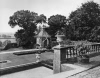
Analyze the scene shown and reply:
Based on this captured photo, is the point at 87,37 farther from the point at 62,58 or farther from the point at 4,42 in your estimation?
the point at 4,42

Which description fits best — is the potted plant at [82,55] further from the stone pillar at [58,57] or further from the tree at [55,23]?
the tree at [55,23]

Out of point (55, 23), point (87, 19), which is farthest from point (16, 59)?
point (55, 23)

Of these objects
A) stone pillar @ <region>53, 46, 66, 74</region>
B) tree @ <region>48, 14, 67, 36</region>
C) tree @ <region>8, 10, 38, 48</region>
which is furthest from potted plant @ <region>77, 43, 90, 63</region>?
tree @ <region>48, 14, 67, 36</region>

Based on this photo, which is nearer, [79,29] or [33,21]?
[79,29]

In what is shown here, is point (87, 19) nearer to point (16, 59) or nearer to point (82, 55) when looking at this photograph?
point (16, 59)

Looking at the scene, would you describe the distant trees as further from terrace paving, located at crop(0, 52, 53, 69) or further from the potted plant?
the potted plant

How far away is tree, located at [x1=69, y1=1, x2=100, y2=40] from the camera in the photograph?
728 inches

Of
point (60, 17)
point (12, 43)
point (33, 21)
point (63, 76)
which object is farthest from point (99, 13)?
point (12, 43)

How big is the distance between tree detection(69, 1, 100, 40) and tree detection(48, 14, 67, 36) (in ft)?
30.2

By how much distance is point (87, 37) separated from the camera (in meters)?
18.4

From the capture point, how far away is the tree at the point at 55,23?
2828cm

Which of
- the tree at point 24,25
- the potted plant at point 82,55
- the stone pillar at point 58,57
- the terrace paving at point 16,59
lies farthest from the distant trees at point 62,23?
the stone pillar at point 58,57

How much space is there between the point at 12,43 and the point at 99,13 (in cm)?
2306

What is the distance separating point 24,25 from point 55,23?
882 cm
